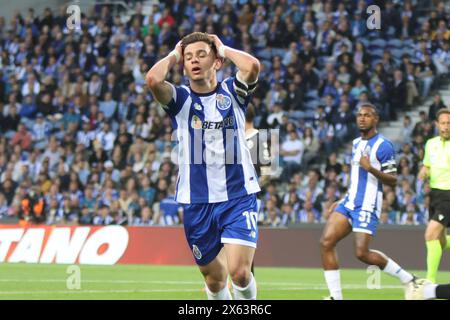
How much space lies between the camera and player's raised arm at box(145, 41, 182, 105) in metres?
8.77

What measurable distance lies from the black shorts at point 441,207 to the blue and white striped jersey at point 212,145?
4933 millimetres

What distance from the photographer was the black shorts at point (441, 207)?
13.2m

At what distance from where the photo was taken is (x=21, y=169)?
23734 mm

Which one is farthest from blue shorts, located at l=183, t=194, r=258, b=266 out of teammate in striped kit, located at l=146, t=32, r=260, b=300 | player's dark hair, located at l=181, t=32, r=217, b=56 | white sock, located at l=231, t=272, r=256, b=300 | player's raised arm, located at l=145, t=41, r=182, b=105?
player's dark hair, located at l=181, t=32, r=217, b=56

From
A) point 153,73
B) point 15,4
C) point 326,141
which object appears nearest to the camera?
point 153,73

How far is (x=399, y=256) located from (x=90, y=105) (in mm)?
9600

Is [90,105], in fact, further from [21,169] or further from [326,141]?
[326,141]

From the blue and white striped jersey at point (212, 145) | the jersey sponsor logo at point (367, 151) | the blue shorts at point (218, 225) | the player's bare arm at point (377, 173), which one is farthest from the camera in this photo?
the jersey sponsor logo at point (367, 151)

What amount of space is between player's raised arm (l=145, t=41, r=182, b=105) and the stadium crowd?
11625 mm

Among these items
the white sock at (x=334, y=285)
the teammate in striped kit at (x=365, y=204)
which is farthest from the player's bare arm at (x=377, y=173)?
the white sock at (x=334, y=285)

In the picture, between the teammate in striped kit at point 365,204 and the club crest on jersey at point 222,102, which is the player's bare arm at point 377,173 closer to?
the teammate in striped kit at point 365,204

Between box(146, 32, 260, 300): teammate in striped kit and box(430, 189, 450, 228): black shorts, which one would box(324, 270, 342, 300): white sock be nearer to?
box(430, 189, 450, 228): black shorts
